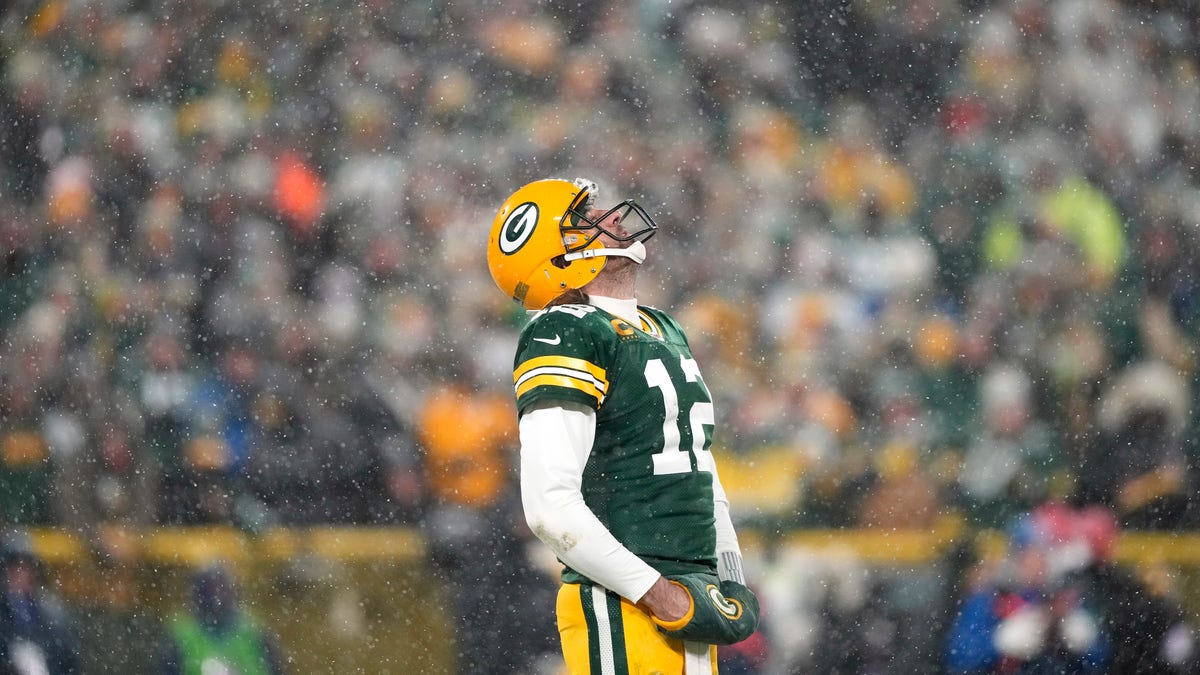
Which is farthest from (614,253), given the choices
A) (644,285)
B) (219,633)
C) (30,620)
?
(30,620)

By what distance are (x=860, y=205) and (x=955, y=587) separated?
802 mm

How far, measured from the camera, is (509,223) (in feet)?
8.41

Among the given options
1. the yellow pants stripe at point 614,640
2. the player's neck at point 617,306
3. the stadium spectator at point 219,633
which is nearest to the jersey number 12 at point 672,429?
the player's neck at point 617,306

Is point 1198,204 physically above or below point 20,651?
above

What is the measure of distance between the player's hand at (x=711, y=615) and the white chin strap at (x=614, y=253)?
1.80 ft

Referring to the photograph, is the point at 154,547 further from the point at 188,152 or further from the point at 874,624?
the point at 874,624

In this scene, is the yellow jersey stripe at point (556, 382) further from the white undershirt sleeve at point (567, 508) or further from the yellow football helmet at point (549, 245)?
the yellow football helmet at point (549, 245)

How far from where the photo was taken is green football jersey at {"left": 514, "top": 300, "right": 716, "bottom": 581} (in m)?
2.36

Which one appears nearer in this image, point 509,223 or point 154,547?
point 509,223

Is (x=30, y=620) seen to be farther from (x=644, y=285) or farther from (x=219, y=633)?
(x=644, y=285)

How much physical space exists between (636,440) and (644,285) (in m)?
0.63

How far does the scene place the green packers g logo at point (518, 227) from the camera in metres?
2.53


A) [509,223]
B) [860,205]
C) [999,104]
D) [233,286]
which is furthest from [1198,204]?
[233,286]

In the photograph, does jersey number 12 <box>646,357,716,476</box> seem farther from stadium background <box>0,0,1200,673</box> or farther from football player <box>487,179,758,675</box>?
stadium background <box>0,0,1200,673</box>
